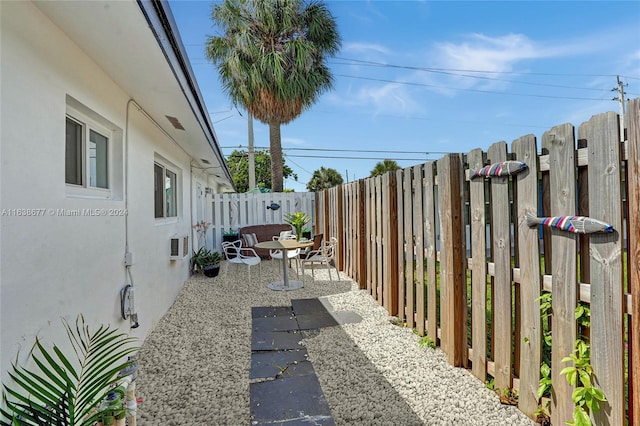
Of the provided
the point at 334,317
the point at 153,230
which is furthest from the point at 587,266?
the point at 153,230

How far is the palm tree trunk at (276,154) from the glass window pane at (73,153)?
9258 mm

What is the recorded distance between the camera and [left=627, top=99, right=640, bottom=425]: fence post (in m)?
1.46

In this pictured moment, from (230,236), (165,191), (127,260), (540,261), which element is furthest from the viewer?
(230,236)

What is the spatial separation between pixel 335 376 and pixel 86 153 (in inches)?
110

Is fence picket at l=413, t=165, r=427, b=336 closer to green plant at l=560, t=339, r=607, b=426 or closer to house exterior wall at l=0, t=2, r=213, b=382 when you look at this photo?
green plant at l=560, t=339, r=607, b=426

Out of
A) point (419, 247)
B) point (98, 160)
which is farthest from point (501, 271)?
point (98, 160)

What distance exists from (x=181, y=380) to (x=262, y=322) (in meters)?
1.48

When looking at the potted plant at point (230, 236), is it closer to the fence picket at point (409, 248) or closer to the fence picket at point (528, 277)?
the fence picket at point (409, 248)

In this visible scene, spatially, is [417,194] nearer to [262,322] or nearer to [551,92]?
[262,322]

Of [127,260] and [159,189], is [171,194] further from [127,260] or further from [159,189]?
[127,260]

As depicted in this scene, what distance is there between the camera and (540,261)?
201 cm

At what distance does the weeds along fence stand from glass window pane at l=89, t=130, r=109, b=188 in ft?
10.2

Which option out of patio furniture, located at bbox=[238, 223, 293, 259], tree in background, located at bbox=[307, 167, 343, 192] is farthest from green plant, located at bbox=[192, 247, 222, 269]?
tree in background, located at bbox=[307, 167, 343, 192]

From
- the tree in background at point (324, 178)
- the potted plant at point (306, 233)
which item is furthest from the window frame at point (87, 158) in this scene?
the tree in background at point (324, 178)
